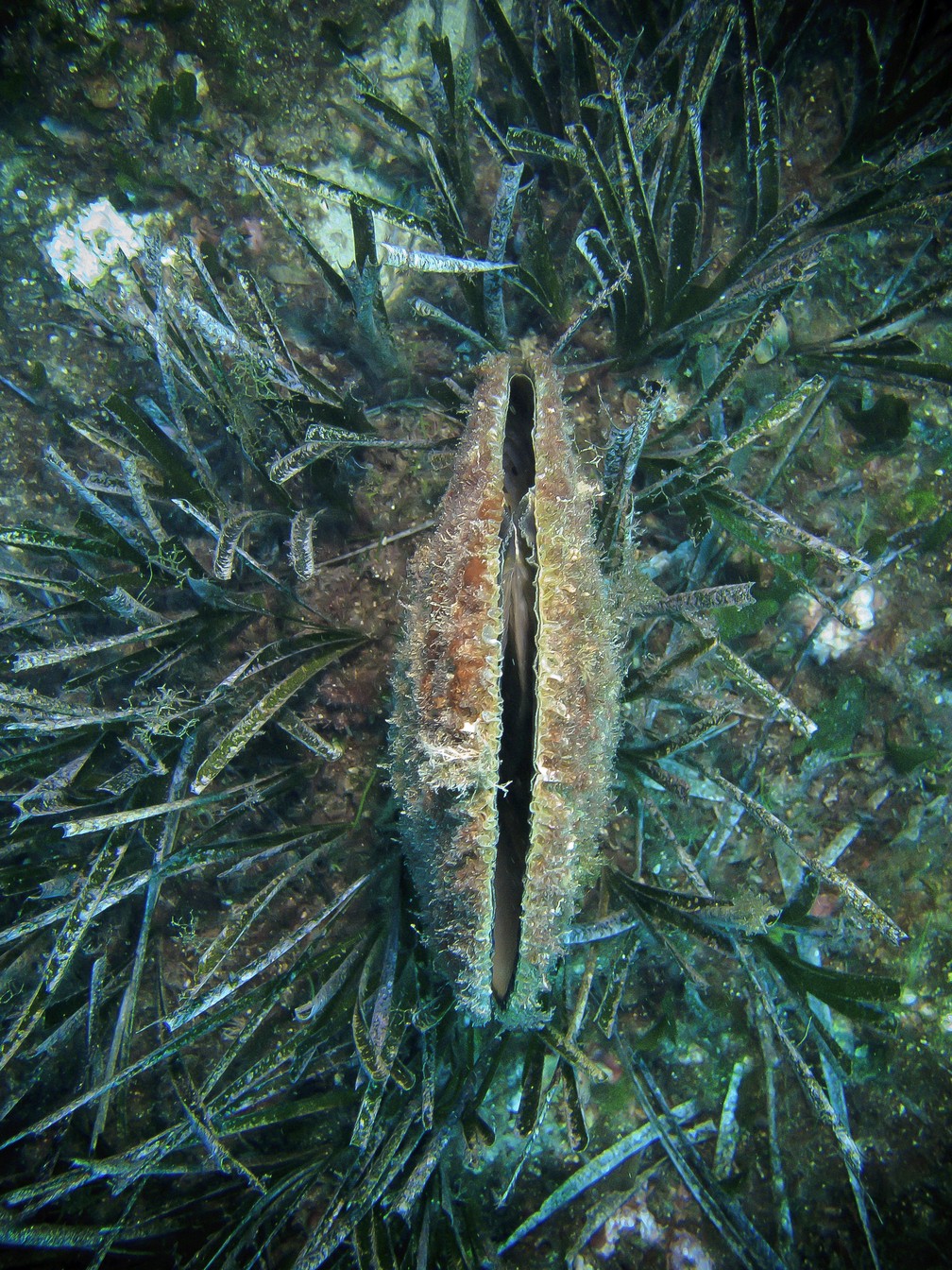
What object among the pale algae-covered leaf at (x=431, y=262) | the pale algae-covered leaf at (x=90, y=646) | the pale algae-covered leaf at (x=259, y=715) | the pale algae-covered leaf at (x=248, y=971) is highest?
the pale algae-covered leaf at (x=431, y=262)

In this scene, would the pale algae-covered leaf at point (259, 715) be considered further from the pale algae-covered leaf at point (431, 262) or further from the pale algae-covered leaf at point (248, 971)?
the pale algae-covered leaf at point (431, 262)

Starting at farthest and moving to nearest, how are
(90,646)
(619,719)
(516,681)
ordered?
(90,646) → (619,719) → (516,681)

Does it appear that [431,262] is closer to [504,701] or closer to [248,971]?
[504,701]

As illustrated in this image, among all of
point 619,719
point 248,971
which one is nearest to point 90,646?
point 248,971

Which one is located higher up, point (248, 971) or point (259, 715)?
point (259, 715)

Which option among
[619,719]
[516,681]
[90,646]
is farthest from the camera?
[90,646]

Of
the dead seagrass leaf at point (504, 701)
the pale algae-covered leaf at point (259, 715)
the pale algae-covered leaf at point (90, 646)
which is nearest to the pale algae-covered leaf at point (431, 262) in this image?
the dead seagrass leaf at point (504, 701)
